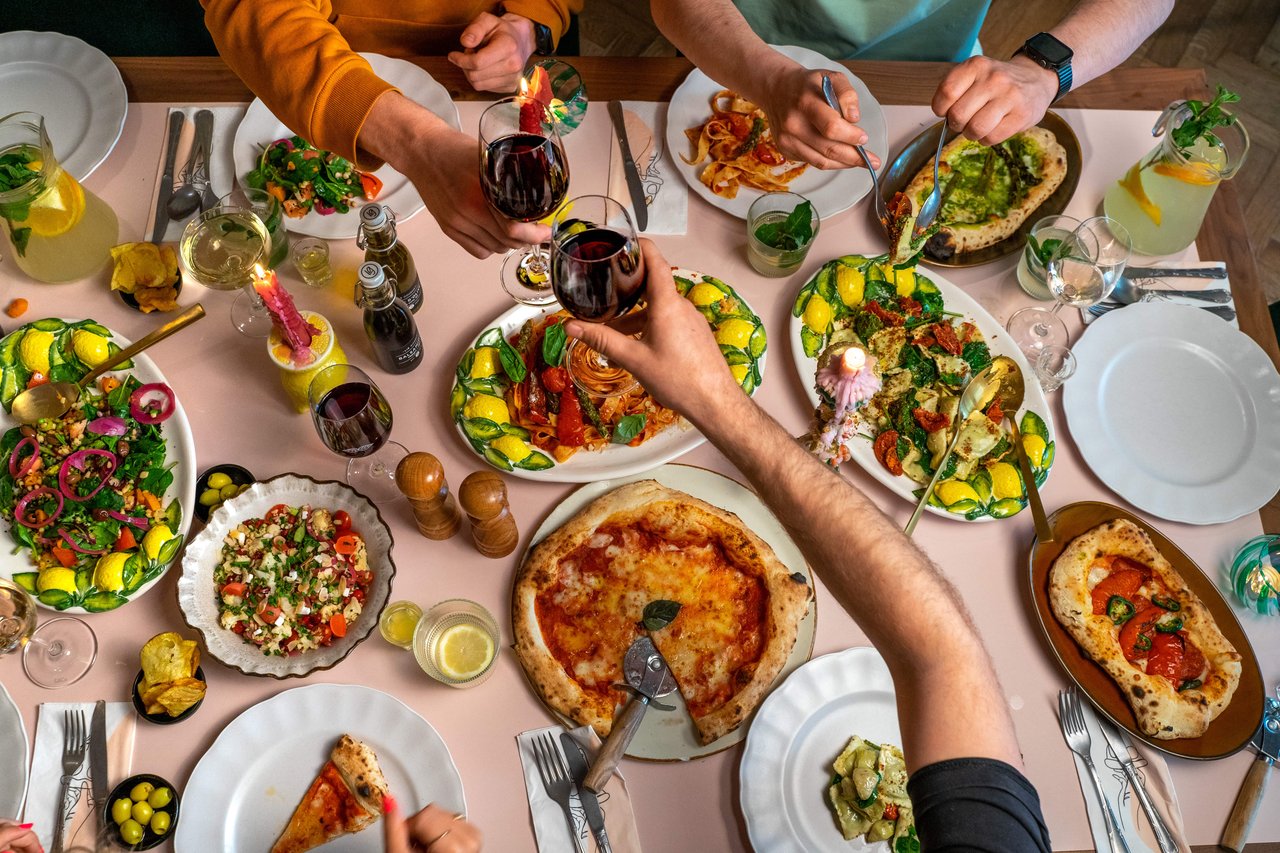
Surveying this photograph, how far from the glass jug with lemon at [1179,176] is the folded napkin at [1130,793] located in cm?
120

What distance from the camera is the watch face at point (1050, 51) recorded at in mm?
2064

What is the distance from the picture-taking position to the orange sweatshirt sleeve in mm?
1871

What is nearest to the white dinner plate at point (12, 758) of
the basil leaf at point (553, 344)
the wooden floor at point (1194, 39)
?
the basil leaf at point (553, 344)

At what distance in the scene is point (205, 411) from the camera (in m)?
1.92

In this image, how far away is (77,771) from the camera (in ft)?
5.12

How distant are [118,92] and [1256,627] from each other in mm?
2928

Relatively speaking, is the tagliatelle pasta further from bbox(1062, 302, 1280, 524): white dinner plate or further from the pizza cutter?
the pizza cutter

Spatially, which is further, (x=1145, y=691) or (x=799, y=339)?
(x=799, y=339)

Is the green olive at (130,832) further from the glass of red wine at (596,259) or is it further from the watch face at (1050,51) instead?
the watch face at (1050,51)

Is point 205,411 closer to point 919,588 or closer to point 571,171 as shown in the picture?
point 571,171

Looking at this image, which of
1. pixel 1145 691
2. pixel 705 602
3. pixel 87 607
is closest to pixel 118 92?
pixel 87 607

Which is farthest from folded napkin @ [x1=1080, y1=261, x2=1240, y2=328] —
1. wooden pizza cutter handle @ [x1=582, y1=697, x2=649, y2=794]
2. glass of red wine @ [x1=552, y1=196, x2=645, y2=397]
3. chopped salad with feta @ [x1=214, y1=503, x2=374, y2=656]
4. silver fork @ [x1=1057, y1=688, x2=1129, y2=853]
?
chopped salad with feta @ [x1=214, y1=503, x2=374, y2=656]

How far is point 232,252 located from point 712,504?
1249 mm

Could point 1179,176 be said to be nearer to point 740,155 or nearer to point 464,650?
point 740,155
